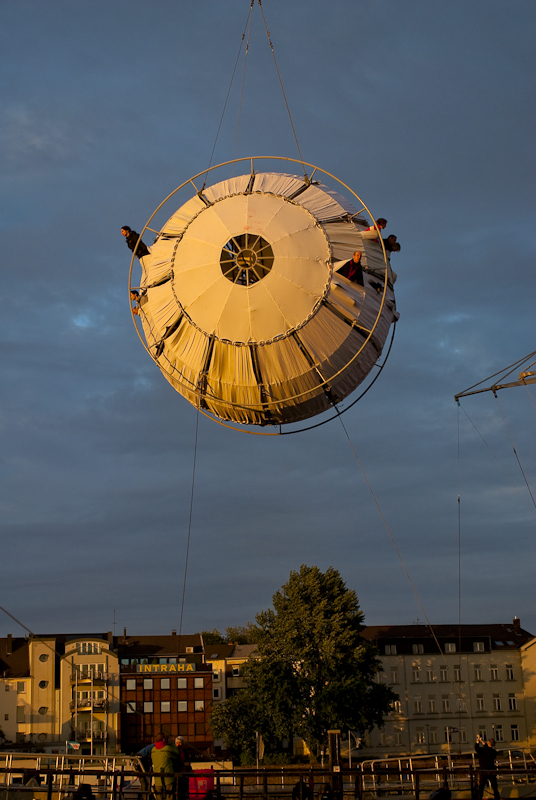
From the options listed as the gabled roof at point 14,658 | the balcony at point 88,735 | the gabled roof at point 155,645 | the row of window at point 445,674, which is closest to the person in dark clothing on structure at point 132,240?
the balcony at point 88,735

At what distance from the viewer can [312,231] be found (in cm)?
1841

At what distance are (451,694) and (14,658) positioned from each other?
45586 millimetres

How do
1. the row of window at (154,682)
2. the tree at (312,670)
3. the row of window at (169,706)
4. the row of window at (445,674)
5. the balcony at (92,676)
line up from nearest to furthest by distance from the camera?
the tree at (312,670), the row of window at (169,706), the balcony at (92,676), the row of window at (154,682), the row of window at (445,674)

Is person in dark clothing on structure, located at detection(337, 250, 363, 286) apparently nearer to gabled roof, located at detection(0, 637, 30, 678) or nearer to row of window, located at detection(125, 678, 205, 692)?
row of window, located at detection(125, 678, 205, 692)

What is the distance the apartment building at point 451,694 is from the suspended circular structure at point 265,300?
70.1 metres

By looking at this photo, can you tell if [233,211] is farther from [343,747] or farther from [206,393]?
[343,747]

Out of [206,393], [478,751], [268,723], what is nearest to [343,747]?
[268,723]

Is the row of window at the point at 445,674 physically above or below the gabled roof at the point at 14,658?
below

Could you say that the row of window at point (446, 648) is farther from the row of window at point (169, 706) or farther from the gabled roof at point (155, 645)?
the row of window at point (169, 706)

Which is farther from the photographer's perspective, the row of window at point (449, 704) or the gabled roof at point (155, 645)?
the gabled roof at point (155, 645)

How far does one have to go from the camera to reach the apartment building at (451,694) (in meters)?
82.4

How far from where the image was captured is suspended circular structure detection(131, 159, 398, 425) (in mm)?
17844

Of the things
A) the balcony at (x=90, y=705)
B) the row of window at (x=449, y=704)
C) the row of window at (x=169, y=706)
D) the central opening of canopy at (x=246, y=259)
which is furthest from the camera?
the row of window at (x=449, y=704)

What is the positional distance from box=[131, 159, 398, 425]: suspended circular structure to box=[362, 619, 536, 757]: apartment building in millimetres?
70057
